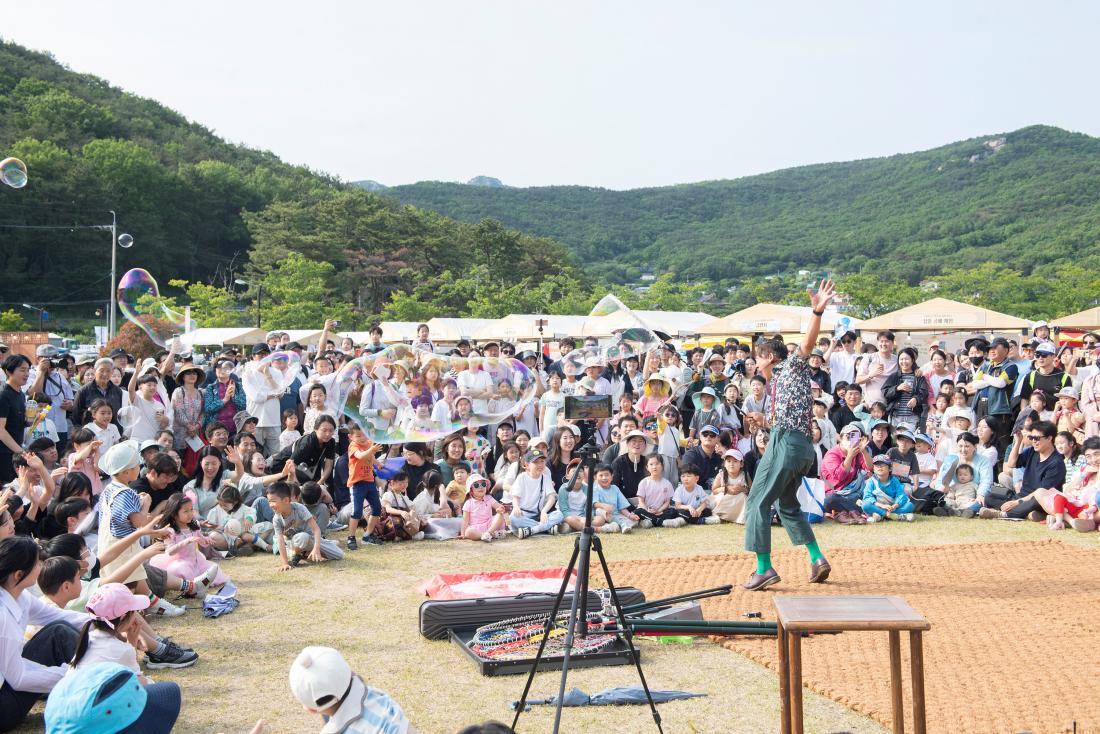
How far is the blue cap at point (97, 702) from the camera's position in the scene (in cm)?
348

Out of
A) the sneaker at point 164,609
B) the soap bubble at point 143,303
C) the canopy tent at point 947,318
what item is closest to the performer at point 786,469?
the sneaker at point 164,609

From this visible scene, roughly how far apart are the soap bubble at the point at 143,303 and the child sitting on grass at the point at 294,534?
5902 millimetres

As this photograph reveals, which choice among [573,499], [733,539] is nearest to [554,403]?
[573,499]

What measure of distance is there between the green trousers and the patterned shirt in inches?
2.8

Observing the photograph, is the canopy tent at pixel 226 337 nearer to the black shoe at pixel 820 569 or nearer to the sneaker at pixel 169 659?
the sneaker at pixel 169 659

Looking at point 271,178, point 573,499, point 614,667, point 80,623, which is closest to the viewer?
point 80,623

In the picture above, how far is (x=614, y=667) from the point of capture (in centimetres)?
576

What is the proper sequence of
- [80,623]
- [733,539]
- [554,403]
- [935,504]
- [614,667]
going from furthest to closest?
[554,403]
[935,504]
[733,539]
[614,667]
[80,623]

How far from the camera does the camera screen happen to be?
19.8 ft

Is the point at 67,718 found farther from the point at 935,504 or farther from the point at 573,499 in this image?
the point at 935,504

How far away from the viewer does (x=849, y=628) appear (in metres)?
3.72

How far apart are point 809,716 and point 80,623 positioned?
395 cm

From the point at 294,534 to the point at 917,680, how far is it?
6581mm

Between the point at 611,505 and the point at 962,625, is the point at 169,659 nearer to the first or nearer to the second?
the point at 962,625
